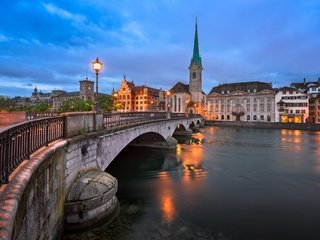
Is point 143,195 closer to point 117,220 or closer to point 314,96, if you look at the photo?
point 117,220

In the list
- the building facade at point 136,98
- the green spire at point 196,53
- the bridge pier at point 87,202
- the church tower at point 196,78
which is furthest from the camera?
the building facade at point 136,98

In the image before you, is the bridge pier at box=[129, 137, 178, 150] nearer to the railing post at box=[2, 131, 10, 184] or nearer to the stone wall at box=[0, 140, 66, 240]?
the stone wall at box=[0, 140, 66, 240]

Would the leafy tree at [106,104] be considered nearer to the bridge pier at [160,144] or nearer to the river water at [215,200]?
the bridge pier at [160,144]

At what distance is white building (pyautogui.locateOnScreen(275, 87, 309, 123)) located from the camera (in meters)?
80.8

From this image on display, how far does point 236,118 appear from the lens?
98.4 m

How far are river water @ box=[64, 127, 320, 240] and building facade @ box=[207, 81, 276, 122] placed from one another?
70.4 m

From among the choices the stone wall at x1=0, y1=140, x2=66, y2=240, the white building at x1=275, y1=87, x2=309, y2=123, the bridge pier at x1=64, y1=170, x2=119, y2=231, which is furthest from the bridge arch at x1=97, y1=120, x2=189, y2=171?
the white building at x1=275, y1=87, x2=309, y2=123

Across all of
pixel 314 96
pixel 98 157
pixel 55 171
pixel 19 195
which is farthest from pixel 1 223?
pixel 314 96

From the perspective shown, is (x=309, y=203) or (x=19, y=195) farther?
(x=309, y=203)

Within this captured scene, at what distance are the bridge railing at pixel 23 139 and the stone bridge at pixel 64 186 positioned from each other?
20cm

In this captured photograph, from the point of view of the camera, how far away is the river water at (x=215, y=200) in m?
10.5

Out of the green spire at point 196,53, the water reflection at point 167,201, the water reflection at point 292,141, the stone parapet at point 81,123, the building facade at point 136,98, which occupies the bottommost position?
the water reflection at point 167,201

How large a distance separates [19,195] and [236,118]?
99.9 metres

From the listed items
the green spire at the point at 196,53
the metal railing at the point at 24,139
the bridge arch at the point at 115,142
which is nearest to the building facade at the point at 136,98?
the green spire at the point at 196,53
